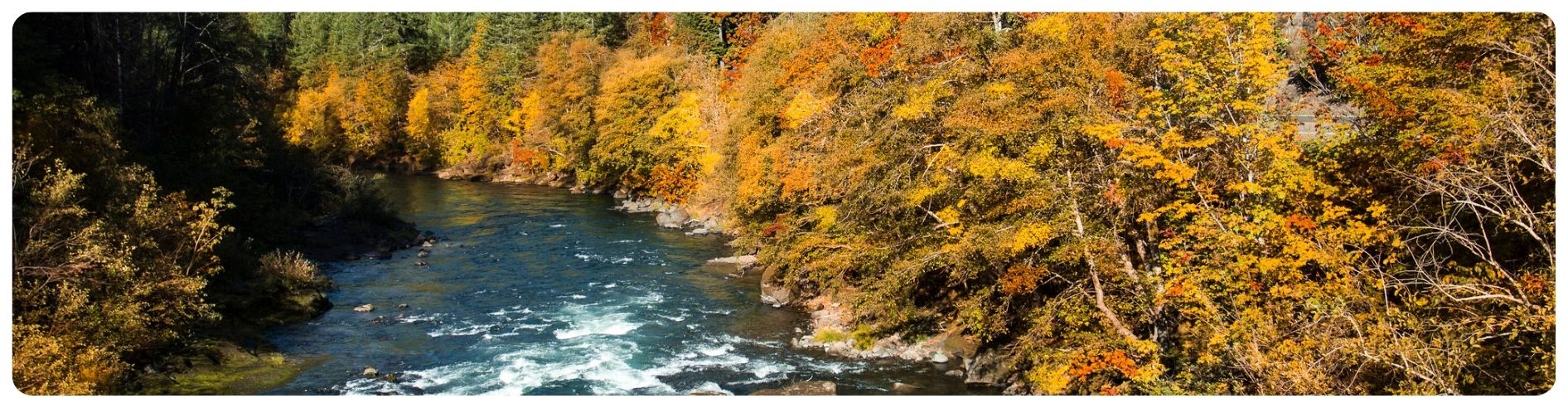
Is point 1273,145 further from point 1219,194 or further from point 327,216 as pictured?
point 327,216

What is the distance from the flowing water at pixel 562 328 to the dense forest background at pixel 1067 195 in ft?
5.83

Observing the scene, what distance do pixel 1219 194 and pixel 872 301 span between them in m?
7.14

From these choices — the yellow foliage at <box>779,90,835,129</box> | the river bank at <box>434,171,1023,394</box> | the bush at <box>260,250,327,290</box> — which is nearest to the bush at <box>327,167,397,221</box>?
the bush at <box>260,250,327,290</box>

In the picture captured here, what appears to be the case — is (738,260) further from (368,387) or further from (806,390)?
(368,387)

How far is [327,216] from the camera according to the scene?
3809 cm

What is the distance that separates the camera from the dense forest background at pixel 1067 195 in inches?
530

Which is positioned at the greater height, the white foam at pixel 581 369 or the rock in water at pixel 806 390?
the white foam at pixel 581 369

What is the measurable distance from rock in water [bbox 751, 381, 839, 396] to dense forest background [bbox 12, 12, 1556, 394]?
3.14 meters

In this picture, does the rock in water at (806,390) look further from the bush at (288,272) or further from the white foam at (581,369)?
the bush at (288,272)

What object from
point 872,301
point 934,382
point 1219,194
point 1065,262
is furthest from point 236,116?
point 1219,194

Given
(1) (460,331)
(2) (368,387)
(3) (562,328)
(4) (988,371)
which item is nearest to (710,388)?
(4) (988,371)

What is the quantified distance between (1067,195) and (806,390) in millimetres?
5888

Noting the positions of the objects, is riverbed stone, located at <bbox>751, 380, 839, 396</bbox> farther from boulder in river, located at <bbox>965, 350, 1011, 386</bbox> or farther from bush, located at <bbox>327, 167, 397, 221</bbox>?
bush, located at <bbox>327, 167, 397, 221</bbox>

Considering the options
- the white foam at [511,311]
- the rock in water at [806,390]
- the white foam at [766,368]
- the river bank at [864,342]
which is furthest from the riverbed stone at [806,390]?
the white foam at [511,311]
